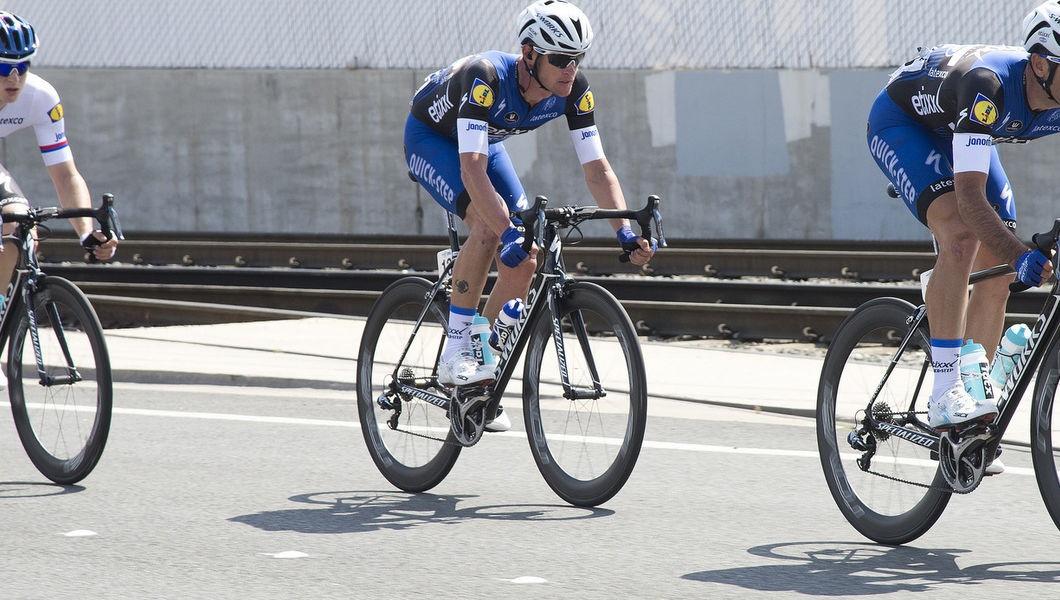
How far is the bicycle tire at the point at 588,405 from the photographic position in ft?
17.9

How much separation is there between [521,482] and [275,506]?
1150 millimetres

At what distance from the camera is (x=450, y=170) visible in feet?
20.1

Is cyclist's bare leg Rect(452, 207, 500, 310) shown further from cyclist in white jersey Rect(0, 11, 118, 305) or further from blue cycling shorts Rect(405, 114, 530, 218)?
cyclist in white jersey Rect(0, 11, 118, 305)

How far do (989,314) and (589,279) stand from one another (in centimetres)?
878

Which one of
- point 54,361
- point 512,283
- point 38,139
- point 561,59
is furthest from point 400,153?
point 561,59

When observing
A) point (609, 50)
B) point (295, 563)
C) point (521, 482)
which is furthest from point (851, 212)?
point (295, 563)

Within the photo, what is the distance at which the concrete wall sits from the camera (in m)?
19.5

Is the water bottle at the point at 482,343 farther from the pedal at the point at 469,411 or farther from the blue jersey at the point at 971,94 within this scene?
the blue jersey at the point at 971,94

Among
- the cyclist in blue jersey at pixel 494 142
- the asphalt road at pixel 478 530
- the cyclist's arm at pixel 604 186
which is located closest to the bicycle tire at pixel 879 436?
the asphalt road at pixel 478 530

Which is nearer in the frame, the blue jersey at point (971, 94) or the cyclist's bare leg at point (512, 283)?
the blue jersey at point (971, 94)

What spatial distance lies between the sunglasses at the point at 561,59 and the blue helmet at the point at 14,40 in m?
2.31

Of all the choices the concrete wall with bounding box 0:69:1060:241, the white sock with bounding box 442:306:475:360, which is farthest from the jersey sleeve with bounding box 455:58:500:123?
the concrete wall with bounding box 0:69:1060:241

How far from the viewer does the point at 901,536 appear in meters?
5.08

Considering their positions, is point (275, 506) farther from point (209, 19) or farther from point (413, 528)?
point (209, 19)
